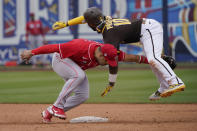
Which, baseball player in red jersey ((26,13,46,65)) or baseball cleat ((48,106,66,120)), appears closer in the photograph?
baseball cleat ((48,106,66,120))

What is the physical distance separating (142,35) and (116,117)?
59.3 inches

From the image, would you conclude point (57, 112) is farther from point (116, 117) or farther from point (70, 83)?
point (116, 117)

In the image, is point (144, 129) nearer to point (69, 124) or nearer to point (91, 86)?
point (69, 124)

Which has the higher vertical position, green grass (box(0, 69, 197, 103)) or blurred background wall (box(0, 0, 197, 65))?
blurred background wall (box(0, 0, 197, 65))

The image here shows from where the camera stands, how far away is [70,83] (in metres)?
7.32

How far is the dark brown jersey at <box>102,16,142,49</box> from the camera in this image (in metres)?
→ 7.89

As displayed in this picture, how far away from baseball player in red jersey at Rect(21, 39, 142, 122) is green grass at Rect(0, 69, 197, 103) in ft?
10.4

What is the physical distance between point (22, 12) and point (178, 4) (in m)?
7.41

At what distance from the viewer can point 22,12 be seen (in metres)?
22.9

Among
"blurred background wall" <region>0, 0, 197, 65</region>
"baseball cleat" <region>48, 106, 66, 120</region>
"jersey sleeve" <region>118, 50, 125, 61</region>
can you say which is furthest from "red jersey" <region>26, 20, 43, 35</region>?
"baseball cleat" <region>48, 106, 66, 120</region>

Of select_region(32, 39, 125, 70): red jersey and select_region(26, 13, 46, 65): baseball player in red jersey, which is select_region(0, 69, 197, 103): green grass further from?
select_region(26, 13, 46, 65): baseball player in red jersey

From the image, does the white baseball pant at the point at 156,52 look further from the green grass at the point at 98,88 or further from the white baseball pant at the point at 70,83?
the green grass at the point at 98,88

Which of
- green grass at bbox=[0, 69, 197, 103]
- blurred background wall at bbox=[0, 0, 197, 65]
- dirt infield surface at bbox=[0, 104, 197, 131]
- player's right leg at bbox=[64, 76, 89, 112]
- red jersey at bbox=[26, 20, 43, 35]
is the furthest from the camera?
blurred background wall at bbox=[0, 0, 197, 65]

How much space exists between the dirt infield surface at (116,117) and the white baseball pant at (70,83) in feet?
1.17
